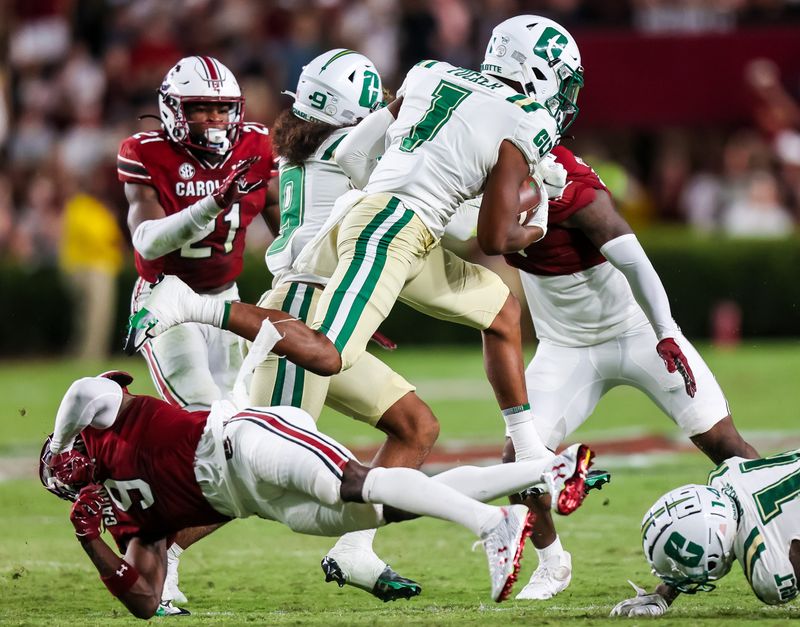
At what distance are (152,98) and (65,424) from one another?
36.8ft

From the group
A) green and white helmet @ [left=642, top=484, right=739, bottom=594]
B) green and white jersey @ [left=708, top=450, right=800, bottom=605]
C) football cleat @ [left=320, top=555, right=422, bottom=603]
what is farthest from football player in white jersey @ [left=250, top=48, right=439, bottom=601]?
green and white jersey @ [left=708, top=450, right=800, bottom=605]

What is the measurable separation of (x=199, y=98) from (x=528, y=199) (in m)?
1.70

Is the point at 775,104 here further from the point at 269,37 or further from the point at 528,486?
the point at 528,486

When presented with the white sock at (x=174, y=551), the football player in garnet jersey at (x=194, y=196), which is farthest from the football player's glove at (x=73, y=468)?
the football player in garnet jersey at (x=194, y=196)

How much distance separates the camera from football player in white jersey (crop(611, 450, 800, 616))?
4.66 metres

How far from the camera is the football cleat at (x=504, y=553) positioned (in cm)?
452

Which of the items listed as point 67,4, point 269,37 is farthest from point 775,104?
point 67,4

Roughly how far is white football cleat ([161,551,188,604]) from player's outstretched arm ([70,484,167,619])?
1.36ft

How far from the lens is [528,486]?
15.7ft

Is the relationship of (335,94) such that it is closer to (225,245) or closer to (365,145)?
(365,145)

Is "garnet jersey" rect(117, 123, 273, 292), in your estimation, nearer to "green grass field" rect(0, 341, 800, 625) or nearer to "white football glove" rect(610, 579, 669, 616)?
"green grass field" rect(0, 341, 800, 625)

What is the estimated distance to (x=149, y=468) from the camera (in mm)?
4926

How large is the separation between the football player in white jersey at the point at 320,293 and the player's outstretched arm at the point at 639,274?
0.94 m

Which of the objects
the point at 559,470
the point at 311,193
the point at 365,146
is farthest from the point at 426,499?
the point at 311,193
